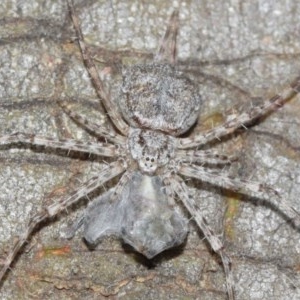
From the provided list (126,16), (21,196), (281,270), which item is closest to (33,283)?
(21,196)

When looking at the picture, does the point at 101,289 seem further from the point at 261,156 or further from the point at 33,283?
the point at 261,156

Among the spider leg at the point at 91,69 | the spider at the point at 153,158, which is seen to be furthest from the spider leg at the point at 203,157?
the spider leg at the point at 91,69

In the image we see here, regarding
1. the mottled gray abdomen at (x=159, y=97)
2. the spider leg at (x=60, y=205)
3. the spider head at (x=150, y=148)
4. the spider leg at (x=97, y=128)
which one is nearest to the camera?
the spider leg at (x=60, y=205)

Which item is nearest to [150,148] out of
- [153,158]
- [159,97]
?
[153,158]

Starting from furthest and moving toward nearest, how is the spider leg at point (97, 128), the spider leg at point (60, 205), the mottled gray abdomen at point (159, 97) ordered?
the mottled gray abdomen at point (159, 97)
the spider leg at point (97, 128)
the spider leg at point (60, 205)

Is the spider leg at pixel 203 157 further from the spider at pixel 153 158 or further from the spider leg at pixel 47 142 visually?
the spider leg at pixel 47 142

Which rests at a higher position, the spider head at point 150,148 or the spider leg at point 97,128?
the spider leg at point 97,128

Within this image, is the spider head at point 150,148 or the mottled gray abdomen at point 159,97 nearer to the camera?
the mottled gray abdomen at point 159,97

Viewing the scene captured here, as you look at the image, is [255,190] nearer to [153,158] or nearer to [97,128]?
[153,158]
